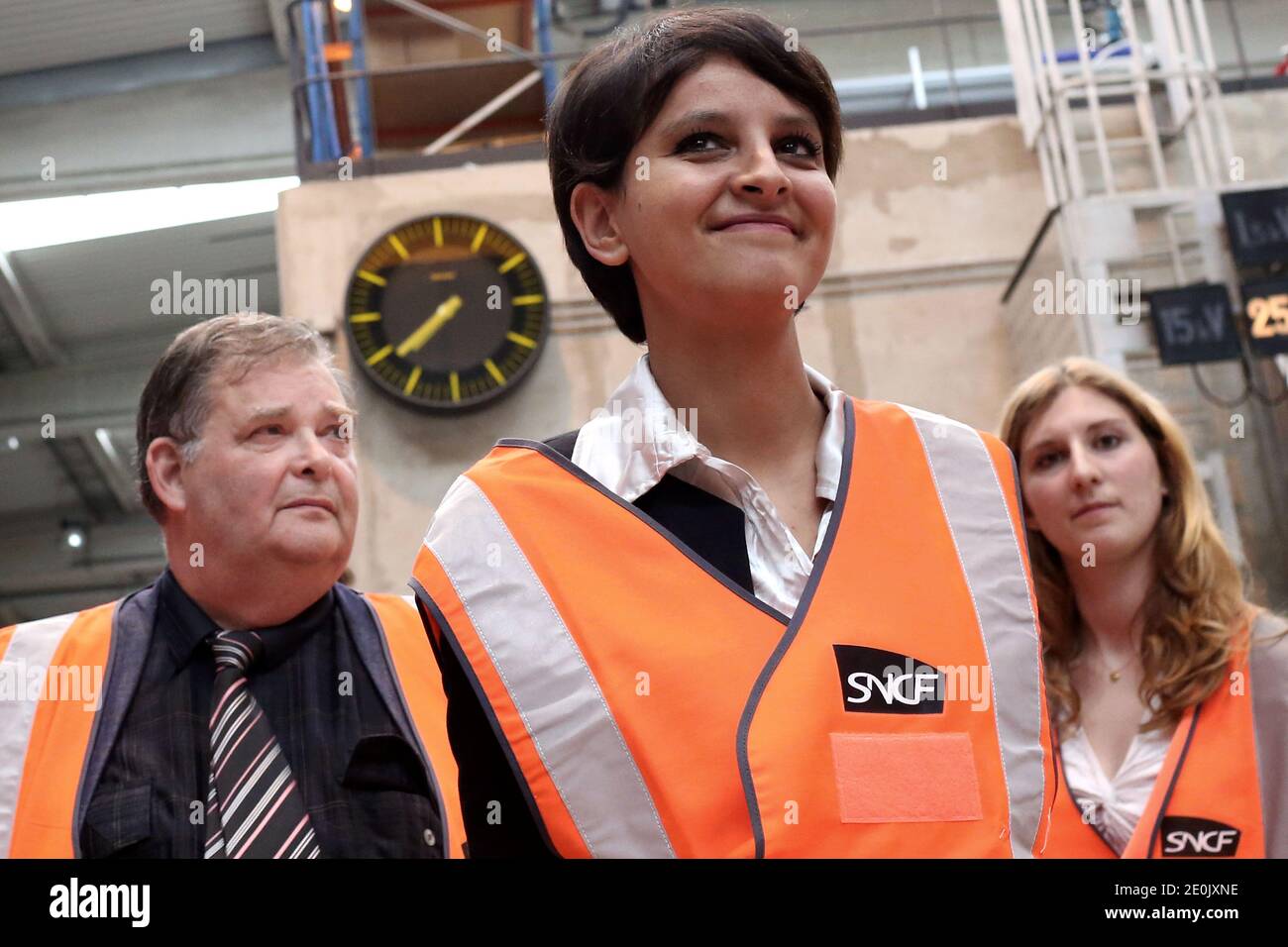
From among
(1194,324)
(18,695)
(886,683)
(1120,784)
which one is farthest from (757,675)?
(1194,324)

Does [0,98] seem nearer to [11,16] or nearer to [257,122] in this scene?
[11,16]

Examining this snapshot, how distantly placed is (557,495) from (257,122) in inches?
212

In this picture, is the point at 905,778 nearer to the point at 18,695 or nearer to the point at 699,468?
the point at 699,468

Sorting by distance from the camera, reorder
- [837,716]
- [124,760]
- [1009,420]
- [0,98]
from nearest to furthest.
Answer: [837,716] → [124,760] → [1009,420] → [0,98]

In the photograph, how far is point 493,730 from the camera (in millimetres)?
854

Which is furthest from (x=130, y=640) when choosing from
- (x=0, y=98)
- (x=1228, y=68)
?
(x=1228, y=68)

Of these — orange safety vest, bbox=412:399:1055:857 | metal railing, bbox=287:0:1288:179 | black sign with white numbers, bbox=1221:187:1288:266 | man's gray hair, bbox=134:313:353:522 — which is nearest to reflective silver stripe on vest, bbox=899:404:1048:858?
orange safety vest, bbox=412:399:1055:857

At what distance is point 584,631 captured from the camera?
0.86 meters

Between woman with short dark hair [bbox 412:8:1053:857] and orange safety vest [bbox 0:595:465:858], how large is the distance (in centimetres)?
37

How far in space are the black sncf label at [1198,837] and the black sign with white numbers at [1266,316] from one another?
3.15 metres

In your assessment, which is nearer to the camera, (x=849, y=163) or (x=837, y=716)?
(x=837, y=716)

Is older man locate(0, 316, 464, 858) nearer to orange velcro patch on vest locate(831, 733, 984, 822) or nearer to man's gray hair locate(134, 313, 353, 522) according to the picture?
man's gray hair locate(134, 313, 353, 522)

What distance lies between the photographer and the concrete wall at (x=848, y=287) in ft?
15.1

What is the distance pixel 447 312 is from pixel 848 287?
4.36 feet
